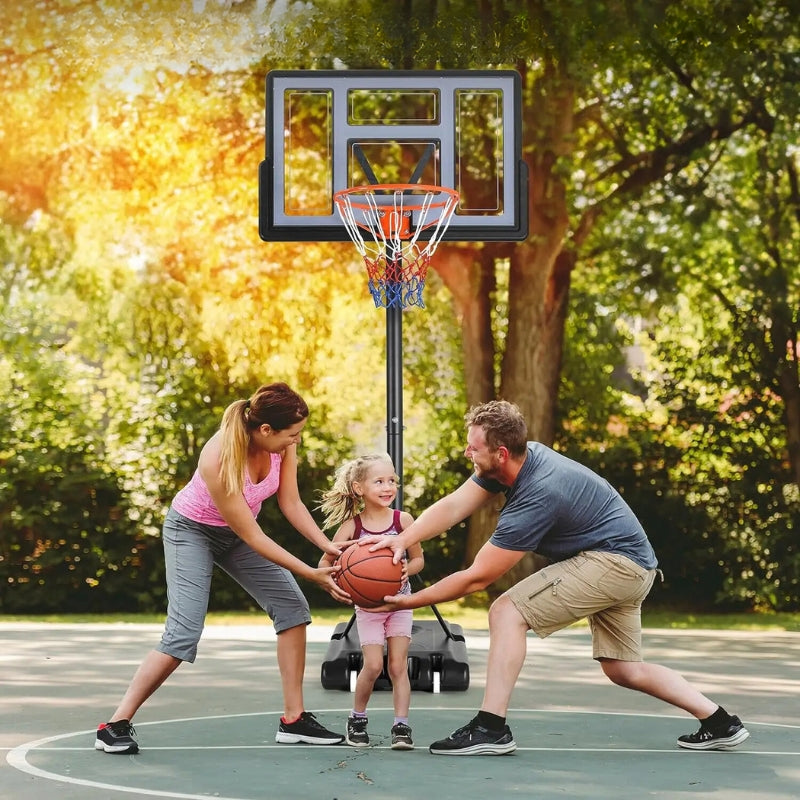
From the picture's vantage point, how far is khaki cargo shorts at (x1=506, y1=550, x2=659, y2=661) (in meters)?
5.69

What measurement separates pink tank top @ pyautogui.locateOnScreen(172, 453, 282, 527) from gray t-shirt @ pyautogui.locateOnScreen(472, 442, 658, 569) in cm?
87

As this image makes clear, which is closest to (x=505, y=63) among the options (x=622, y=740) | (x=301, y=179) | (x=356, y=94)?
(x=356, y=94)

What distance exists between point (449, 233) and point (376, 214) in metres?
0.50

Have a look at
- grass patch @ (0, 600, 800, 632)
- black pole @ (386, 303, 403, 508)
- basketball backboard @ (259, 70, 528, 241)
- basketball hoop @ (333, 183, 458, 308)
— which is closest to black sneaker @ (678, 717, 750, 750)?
black pole @ (386, 303, 403, 508)

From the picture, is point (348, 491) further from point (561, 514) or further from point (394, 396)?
point (394, 396)

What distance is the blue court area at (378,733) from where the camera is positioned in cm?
520

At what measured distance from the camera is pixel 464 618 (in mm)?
13156

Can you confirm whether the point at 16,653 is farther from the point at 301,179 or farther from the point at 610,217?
the point at 610,217

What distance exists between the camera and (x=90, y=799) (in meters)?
4.91

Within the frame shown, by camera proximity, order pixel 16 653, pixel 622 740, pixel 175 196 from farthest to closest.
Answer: pixel 175 196
pixel 16 653
pixel 622 740

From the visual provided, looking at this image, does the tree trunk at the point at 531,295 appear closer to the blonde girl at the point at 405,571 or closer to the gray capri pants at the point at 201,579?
the blonde girl at the point at 405,571

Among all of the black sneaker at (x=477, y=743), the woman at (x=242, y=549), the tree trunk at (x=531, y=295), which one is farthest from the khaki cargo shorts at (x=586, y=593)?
the tree trunk at (x=531, y=295)

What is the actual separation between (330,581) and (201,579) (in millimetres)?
547

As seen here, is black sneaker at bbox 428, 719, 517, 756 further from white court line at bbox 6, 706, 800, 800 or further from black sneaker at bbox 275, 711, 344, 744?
black sneaker at bbox 275, 711, 344, 744
